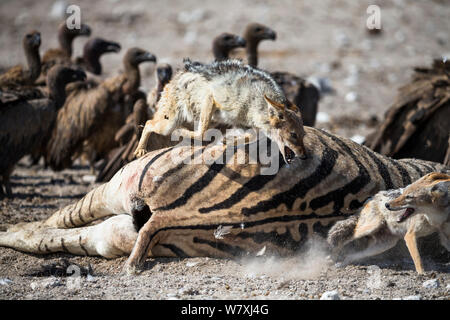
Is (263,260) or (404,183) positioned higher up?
(404,183)

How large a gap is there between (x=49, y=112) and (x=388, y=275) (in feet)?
20.0

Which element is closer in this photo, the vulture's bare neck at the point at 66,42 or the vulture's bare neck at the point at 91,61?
the vulture's bare neck at the point at 91,61

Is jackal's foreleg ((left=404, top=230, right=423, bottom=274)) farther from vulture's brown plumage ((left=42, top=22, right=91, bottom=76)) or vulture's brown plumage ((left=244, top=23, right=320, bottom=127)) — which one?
vulture's brown plumage ((left=42, top=22, right=91, bottom=76))

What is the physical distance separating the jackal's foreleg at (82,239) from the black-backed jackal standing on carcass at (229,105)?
0.79m

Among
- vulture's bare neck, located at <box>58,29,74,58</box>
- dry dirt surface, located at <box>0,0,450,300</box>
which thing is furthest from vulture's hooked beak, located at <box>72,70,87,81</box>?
vulture's bare neck, located at <box>58,29,74,58</box>

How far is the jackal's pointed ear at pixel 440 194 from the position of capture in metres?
5.04

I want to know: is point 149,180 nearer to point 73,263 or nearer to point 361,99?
point 73,263

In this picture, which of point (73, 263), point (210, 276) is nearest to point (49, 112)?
point (73, 263)

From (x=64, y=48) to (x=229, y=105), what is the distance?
9287 mm

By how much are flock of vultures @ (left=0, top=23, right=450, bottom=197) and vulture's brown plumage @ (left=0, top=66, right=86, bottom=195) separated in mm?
13

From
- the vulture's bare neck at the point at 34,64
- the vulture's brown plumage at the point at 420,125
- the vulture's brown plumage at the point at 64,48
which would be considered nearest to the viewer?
the vulture's brown plumage at the point at 420,125

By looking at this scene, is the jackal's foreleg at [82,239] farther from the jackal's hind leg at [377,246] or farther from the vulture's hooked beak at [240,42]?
the vulture's hooked beak at [240,42]

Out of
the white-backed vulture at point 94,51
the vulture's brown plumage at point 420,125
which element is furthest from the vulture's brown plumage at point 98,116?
the vulture's brown plumage at point 420,125

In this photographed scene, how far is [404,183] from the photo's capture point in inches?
226
